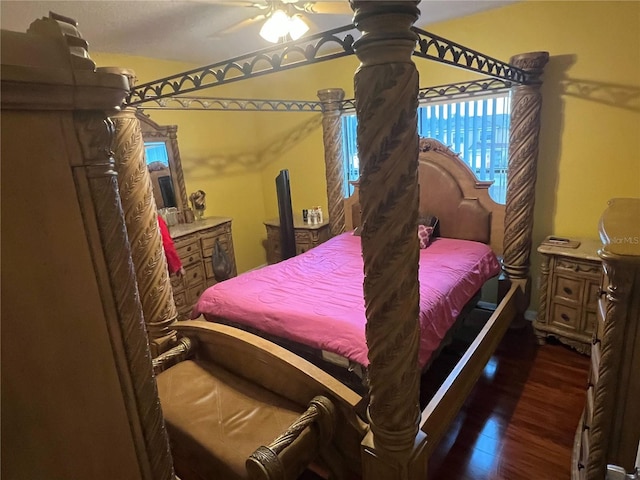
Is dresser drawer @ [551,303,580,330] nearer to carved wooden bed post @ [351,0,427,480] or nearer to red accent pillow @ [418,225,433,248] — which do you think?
red accent pillow @ [418,225,433,248]

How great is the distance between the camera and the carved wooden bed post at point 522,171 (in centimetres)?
271

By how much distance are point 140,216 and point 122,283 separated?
159cm

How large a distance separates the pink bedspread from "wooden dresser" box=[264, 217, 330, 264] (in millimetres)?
889

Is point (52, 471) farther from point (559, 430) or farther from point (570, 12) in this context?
point (570, 12)

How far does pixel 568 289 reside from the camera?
2701 mm

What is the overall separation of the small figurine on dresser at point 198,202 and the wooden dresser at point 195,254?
0.32ft

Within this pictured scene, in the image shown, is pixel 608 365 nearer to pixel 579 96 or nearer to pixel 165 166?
pixel 579 96

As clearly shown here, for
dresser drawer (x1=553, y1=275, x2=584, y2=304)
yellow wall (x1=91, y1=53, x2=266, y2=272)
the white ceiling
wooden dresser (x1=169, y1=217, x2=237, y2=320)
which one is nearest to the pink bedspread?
dresser drawer (x1=553, y1=275, x2=584, y2=304)

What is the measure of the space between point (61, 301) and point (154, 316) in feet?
6.15

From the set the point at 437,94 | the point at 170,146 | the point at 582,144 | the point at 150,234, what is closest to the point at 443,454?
the point at 150,234

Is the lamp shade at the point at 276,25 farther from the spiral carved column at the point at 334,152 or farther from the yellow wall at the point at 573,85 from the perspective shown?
the spiral carved column at the point at 334,152

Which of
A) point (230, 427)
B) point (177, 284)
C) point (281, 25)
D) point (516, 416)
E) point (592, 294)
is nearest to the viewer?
point (230, 427)

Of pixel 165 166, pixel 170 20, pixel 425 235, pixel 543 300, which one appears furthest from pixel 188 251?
pixel 543 300

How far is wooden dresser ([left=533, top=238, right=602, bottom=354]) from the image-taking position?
259 cm
